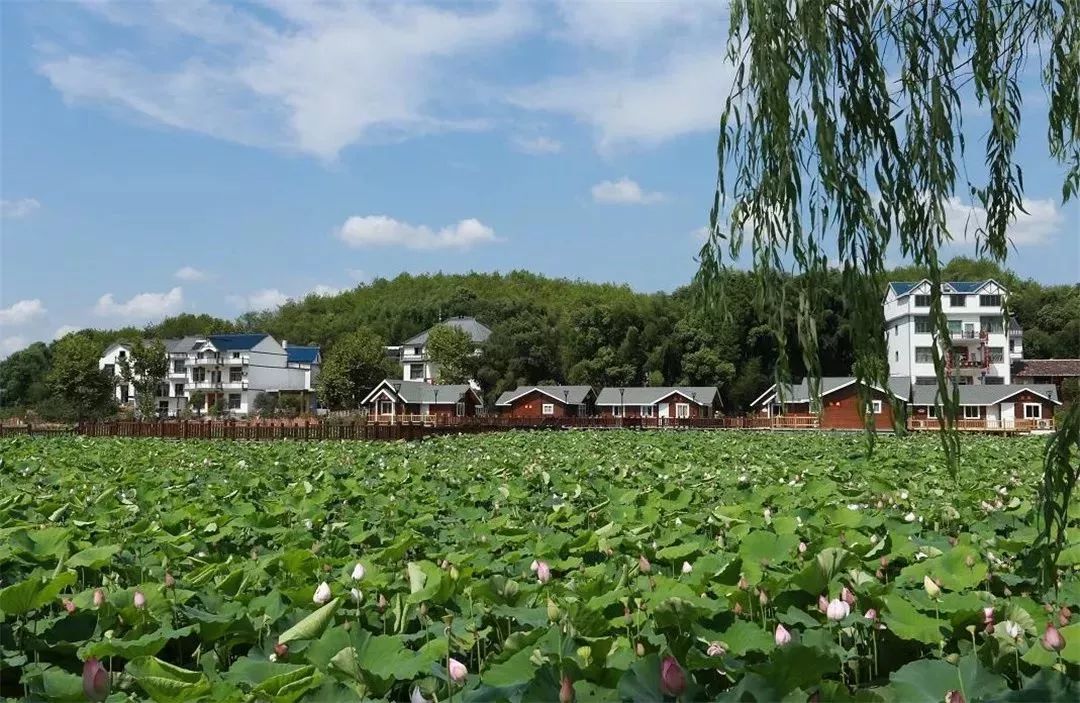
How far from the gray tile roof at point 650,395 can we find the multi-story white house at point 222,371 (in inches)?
1091

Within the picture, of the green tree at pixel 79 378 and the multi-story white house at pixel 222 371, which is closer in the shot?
the green tree at pixel 79 378

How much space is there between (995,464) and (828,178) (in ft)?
31.6

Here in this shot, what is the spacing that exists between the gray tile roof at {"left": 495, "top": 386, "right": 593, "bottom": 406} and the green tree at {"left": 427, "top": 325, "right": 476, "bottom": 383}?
529 centimetres

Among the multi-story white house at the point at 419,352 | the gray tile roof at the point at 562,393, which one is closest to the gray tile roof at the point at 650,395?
the gray tile roof at the point at 562,393

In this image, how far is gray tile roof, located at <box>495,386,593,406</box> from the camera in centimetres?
5494

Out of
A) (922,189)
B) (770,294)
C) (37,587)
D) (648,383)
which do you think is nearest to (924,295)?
(922,189)

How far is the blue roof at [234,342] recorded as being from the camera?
2753 inches

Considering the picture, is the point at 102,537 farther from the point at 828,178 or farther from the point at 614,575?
the point at 828,178

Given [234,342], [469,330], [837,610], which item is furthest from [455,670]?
[469,330]

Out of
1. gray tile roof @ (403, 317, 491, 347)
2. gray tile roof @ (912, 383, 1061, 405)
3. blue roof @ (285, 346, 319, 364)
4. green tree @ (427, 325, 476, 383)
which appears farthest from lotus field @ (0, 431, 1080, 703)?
blue roof @ (285, 346, 319, 364)

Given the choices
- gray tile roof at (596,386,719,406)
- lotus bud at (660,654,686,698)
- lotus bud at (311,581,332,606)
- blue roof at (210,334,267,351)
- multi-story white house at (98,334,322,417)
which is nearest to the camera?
lotus bud at (660,654,686,698)

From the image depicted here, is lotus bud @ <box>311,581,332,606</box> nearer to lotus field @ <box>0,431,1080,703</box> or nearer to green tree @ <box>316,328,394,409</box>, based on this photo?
lotus field @ <box>0,431,1080,703</box>

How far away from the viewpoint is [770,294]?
2.88 metres

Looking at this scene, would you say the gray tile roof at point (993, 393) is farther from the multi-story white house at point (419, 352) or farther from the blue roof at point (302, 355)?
the blue roof at point (302, 355)
